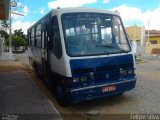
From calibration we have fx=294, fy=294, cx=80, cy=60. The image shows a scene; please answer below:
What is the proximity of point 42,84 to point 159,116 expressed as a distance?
726 centimetres

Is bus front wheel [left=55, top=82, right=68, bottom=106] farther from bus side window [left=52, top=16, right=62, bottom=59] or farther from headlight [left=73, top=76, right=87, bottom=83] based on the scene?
bus side window [left=52, top=16, right=62, bottom=59]

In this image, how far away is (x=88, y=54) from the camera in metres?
8.18

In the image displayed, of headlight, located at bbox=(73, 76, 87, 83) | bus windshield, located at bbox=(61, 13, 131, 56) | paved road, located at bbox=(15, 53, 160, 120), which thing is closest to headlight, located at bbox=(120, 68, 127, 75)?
bus windshield, located at bbox=(61, 13, 131, 56)

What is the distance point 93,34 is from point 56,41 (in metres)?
1.11

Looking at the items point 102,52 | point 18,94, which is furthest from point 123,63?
point 18,94

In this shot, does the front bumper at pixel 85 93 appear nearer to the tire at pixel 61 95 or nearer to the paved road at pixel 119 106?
the paved road at pixel 119 106

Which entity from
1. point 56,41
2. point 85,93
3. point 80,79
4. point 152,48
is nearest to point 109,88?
point 85,93

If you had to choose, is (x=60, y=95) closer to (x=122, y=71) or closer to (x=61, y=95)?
(x=61, y=95)

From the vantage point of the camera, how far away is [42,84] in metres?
13.5

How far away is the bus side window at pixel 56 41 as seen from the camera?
8375 millimetres

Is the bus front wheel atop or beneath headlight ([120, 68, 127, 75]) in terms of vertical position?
beneath

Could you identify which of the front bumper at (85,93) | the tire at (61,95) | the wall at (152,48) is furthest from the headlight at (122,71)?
the wall at (152,48)

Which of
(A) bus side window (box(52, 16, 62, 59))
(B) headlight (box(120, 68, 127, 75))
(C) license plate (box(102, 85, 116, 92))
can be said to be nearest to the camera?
(C) license plate (box(102, 85, 116, 92))

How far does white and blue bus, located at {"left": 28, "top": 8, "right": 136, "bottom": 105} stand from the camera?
7.98 m
